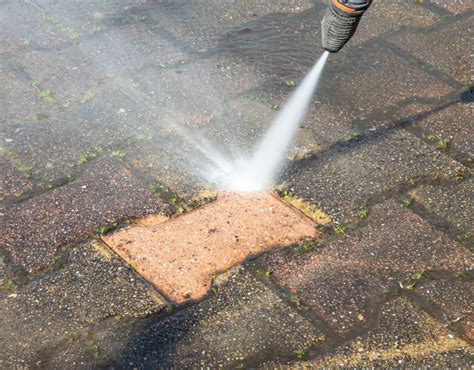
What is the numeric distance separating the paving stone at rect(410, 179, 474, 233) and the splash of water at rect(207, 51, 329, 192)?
3.55 feet

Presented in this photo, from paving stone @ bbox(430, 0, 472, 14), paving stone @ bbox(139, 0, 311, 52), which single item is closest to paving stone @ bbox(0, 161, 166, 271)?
paving stone @ bbox(139, 0, 311, 52)

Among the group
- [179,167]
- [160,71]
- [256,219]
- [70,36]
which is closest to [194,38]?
[160,71]

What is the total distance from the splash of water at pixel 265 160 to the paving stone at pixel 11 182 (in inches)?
53.0

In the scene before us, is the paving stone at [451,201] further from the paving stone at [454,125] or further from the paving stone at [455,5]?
the paving stone at [455,5]

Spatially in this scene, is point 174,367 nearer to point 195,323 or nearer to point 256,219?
point 195,323

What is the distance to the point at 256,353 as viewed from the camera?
13.9 feet

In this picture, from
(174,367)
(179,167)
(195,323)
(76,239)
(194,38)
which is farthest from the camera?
(194,38)

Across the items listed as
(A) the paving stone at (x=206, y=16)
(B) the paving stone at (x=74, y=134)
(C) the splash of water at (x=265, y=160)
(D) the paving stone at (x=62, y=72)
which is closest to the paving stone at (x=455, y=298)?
(C) the splash of water at (x=265, y=160)

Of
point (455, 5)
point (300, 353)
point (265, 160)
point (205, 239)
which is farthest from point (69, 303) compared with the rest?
point (455, 5)

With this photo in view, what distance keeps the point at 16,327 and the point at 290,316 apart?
1607 mm

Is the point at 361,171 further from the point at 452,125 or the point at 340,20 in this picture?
the point at 340,20

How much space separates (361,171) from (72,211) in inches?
85.8

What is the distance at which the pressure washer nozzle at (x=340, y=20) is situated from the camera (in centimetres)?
480

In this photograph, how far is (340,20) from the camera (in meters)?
4.91
